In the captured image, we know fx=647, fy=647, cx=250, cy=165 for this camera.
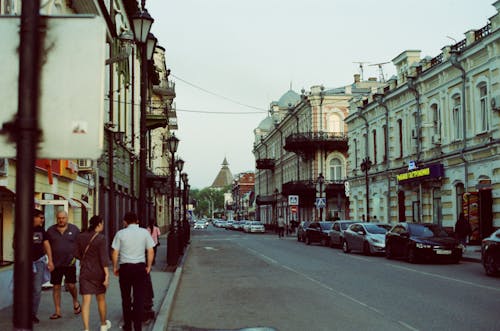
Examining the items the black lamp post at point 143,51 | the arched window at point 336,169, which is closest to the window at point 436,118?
the black lamp post at point 143,51

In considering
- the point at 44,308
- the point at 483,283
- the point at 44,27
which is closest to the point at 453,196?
the point at 483,283

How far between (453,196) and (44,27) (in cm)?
3031

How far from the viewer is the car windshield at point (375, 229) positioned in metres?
28.4

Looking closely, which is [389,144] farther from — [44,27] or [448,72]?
[44,27]

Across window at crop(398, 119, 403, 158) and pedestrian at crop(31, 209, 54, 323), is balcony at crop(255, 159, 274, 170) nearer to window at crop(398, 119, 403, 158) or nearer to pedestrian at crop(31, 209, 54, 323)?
window at crop(398, 119, 403, 158)

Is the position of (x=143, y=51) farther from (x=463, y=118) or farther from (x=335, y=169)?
(x=335, y=169)

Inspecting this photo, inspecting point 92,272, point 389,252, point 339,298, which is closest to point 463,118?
point 389,252

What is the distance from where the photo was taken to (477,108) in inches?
1133

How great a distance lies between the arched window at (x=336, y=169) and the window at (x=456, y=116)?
31938 millimetres

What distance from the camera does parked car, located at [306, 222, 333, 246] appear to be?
122ft

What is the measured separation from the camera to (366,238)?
90.2ft

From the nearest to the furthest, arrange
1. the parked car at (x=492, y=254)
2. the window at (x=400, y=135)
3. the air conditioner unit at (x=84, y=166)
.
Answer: the parked car at (x=492, y=254), the air conditioner unit at (x=84, y=166), the window at (x=400, y=135)

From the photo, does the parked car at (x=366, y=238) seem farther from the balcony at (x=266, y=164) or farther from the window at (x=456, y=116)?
the balcony at (x=266, y=164)

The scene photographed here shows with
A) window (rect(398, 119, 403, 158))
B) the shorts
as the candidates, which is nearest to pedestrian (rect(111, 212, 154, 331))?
the shorts
